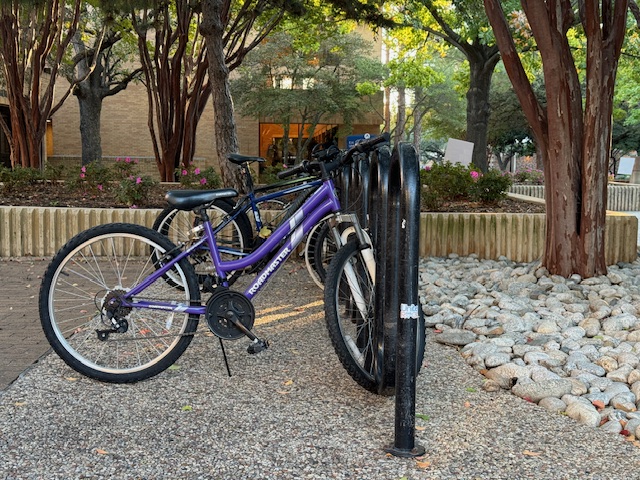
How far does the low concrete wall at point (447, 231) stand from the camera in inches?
307

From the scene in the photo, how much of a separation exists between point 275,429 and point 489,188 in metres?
7.03

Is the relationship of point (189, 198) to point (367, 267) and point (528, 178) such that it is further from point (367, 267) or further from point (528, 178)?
point (528, 178)

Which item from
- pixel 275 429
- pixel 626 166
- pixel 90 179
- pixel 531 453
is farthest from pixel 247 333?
pixel 626 166

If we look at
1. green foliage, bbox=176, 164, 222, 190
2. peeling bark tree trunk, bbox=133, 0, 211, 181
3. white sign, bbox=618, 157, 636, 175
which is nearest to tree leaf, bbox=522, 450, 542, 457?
green foliage, bbox=176, 164, 222, 190

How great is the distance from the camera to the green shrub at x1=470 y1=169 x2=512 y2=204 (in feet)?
30.7

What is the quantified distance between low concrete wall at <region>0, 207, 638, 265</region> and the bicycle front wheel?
458 centimetres

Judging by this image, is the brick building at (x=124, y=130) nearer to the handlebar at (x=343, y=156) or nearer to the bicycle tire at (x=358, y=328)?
the handlebar at (x=343, y=156)

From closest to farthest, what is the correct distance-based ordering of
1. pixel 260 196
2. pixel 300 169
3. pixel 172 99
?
1. pixel 300 169
2. pixel 260 196
3. pixel 172 99

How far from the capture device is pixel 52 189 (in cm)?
1015

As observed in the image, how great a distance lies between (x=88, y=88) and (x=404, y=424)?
67.0 feet

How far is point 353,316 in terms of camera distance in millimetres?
3605

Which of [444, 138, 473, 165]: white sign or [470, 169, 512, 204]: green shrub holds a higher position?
[444, 138, 473, 165]: white sign

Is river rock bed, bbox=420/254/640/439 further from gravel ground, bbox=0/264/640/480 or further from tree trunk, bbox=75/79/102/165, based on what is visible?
tree trunk, bbox=75/79/102/165

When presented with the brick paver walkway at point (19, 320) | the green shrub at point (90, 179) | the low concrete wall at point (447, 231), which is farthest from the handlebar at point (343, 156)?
the green shrub at point (90, 179)
